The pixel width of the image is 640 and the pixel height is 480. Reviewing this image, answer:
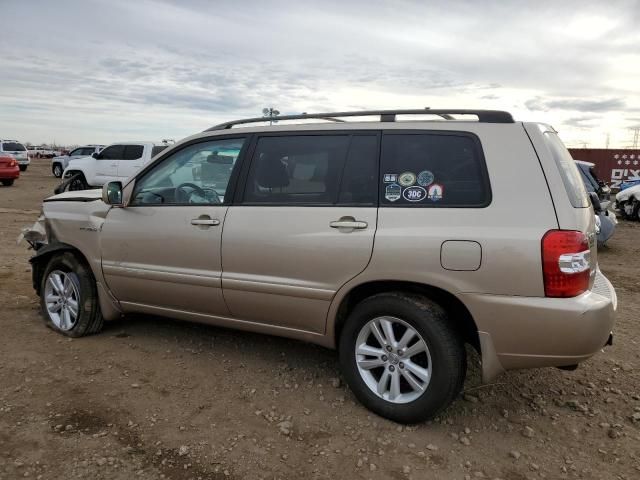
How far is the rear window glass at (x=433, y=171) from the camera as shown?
299 centimetres

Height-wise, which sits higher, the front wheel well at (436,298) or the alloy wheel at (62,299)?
the front wheel well at (436,298)

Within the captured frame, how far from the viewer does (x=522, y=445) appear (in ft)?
9.73

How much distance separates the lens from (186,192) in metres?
3.97

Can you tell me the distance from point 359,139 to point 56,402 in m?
2.49

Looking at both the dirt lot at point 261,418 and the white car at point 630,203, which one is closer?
the dirt lot at point 261,418

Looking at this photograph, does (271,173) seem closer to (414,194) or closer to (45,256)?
(414,194)

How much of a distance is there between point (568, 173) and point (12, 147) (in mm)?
32252

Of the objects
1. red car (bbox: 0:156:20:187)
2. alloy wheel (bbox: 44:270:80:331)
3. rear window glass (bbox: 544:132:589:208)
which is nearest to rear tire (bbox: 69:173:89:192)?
red car (bbox: 0:156:20:187)

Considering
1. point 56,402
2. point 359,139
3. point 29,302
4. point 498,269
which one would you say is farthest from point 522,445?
point 29,302

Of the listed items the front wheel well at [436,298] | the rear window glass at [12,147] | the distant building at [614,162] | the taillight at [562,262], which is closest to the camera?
the taillight at [562,262]

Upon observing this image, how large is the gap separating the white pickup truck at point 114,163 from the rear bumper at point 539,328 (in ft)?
47.9

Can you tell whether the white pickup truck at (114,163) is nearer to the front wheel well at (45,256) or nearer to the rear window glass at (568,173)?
the front wheel well at (45,256)

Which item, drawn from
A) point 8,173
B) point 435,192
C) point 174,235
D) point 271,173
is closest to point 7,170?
point 8,173

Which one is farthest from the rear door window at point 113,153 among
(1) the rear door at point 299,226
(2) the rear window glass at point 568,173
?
(2) the rear window glass at point 568,173
